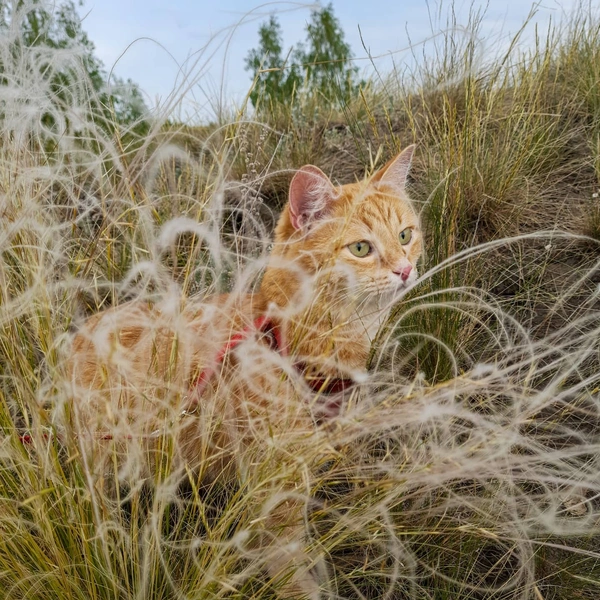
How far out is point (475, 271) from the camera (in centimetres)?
252

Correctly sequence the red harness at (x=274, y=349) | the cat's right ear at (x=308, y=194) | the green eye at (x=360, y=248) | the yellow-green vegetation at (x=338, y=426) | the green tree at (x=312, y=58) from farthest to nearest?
the green tree at (x=312, y=58) < the green eye at (x=360, y=248) < the cat's right ear at (x=308, y=194) < the red harness at (x=274, y=349) < the yellow-green vegetation at (x=338, y=426)

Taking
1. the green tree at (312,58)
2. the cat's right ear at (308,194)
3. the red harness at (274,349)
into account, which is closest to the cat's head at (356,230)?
the cat's right ear at (308,194)

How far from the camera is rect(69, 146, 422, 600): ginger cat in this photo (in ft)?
4.14

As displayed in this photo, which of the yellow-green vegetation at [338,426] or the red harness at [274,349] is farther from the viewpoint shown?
the red harness at [274,349]

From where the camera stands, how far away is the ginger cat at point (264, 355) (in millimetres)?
1263

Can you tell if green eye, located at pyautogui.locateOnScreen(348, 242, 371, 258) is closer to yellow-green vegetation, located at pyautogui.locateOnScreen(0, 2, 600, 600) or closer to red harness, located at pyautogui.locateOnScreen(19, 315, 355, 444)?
yellow-green vegetation, located at pyautogui.locateOnScreen(0, 2, 600, 600)

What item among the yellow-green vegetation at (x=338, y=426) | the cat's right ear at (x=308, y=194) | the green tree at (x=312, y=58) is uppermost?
the green tree at (x=312, y=58)

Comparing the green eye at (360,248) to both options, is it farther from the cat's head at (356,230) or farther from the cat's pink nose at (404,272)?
the cat's pink nose at (404,272)

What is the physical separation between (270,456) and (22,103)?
1251mm

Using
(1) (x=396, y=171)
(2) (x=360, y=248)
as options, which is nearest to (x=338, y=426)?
(2) (x=360, y=248)

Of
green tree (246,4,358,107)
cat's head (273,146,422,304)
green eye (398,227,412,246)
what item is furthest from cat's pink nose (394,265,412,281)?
green tree (246,4,358,107)

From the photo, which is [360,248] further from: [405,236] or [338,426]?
[338,426]

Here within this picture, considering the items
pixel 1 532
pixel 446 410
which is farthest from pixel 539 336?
pixel 1 532

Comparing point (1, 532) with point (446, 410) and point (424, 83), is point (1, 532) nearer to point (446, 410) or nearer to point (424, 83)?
point (446, 410)
